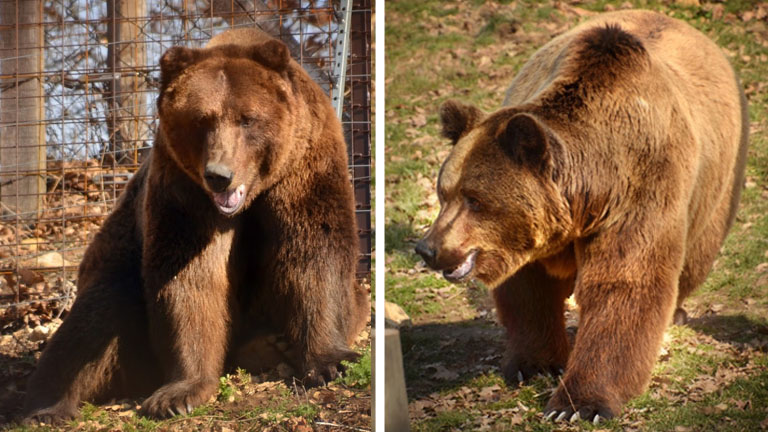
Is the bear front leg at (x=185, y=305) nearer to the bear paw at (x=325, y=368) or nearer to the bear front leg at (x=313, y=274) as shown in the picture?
the bear front leg at (x=313, y=274)

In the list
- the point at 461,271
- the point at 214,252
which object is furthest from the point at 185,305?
the point at 461,271

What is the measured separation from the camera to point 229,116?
12.1 ft

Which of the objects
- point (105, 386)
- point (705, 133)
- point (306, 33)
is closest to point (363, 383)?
point (105, 386)

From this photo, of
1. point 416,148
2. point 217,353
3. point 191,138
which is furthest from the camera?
point 416,148

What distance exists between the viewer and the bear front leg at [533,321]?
4.30 m

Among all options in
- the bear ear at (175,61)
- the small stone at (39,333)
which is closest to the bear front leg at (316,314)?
the bear ear at (175,61)

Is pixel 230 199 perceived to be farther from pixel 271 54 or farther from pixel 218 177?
pixel 271 54

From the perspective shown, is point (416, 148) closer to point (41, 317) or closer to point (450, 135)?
point (450, 135)

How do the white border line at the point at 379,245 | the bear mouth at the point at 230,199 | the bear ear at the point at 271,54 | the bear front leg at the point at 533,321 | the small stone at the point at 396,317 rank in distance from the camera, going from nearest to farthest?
the bear mouth at the point at 230,199, the bear ear at the point at 271,54, the white border line at the point at 379,245, the bear front leg at the point at 533,321, the small stone at the point at 396,317

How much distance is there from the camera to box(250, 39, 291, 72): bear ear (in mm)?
3793

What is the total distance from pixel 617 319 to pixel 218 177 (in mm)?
2006

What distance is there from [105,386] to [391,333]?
148 centimetres

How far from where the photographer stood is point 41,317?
3975 mm

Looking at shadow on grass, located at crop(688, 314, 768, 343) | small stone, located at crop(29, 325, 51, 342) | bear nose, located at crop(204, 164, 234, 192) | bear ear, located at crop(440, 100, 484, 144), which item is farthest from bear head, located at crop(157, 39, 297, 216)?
shadow on grass, located at crop(688, 314, 768, 343)
